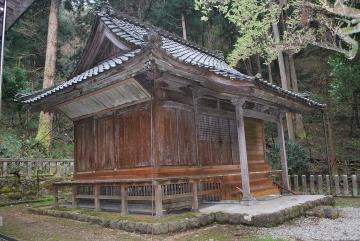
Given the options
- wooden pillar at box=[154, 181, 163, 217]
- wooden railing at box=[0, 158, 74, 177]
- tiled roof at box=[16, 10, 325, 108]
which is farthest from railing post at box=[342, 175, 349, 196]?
wooden railing at box=[0, 158, 74, 177]

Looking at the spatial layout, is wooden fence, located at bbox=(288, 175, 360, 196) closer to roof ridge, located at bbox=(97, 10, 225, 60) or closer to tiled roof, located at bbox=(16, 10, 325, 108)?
tiled roof, located at bbox=(16, 10, 325, 108)

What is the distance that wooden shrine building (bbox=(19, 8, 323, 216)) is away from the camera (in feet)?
26.8

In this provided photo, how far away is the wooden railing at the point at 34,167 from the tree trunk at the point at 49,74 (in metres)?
3.16

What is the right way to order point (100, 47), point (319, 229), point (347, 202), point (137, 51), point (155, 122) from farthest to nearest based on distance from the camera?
point (347, 202) < point (100, 47) < point (155, 122) < point (137, 51) < point (319, 229)

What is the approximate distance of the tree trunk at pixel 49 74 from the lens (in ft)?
63.2

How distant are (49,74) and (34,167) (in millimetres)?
6777

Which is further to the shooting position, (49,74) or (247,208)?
(49,74)

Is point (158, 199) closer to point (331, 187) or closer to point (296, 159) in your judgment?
point (331, 187)

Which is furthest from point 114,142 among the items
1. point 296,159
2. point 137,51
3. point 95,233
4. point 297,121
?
point 297,121

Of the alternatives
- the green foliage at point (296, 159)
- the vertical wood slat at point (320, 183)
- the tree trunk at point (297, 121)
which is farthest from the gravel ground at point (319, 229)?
the tree trunk at point (297, 121)

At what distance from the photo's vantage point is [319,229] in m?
7.17

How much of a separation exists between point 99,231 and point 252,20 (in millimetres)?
9774

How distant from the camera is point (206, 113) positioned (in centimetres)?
1041

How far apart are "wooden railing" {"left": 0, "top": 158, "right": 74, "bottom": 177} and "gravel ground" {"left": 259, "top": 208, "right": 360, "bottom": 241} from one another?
11.6 m
